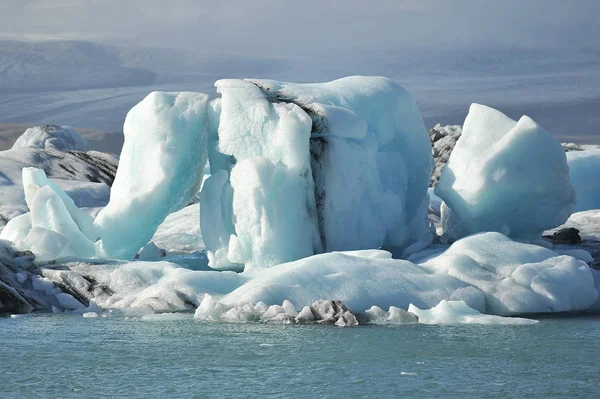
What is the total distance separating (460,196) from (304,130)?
8.70ft

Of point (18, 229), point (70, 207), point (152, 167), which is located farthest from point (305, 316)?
point (18, 229)

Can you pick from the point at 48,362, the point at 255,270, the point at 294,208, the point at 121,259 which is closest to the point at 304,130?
the point at 294,208

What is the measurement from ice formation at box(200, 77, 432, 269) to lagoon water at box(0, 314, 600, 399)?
2888mm

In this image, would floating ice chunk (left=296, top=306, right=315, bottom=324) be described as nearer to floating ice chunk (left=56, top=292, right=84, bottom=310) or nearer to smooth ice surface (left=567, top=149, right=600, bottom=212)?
floating ice chunk (left=56, top=292, right=84, bottom=310)

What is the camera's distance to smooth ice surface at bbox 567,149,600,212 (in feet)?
82.3

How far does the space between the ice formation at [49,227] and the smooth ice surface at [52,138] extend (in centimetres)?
1774

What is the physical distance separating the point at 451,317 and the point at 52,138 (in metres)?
25.4

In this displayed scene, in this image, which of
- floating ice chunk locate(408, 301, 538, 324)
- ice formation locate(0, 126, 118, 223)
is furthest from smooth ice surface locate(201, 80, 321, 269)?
ice formation locate(0, 126, 118, 223)

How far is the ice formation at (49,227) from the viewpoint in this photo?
13.8m

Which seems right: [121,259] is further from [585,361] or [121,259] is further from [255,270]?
[585,361]

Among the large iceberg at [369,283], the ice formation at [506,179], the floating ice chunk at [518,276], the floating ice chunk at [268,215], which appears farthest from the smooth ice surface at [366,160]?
the floating ice chunk at [518,276]

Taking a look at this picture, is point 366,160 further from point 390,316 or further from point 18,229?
point 18,229

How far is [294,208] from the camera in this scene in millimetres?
13852

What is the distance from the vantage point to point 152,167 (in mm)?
14367
